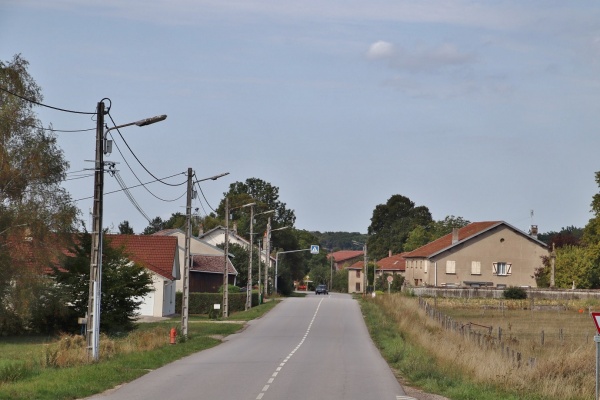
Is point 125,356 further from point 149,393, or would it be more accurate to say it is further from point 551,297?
point 551,297

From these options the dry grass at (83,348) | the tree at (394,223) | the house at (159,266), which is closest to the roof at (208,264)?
the house at (159,266)

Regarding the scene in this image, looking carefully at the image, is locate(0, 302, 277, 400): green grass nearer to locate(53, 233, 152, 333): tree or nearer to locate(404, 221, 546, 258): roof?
locate(53, 233, 152, 333): tree

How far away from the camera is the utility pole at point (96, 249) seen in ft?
86.4

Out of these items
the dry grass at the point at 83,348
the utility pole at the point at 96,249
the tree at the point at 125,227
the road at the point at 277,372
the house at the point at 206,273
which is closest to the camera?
the road at the point at 277,372

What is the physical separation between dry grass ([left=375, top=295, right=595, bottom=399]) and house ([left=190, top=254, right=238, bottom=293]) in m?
22.6

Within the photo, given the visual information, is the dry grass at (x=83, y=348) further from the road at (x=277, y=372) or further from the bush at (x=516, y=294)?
the bush at (x=516, y=294)

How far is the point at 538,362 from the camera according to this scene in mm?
23062

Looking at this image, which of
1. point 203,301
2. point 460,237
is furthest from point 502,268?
point 203,301

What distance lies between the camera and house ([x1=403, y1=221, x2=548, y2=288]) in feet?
308

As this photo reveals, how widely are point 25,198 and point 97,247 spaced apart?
1956 centimetres

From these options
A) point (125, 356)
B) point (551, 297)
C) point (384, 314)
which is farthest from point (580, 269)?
point (125, 356)

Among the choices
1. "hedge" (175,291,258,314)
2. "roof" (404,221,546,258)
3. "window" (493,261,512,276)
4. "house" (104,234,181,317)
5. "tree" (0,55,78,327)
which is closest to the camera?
"tree" (0,55,78,327)

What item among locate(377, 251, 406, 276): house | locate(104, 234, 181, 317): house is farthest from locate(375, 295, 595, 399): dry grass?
locate(377, 251, 406, 276): house

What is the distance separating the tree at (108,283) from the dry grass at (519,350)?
42.5 ft
